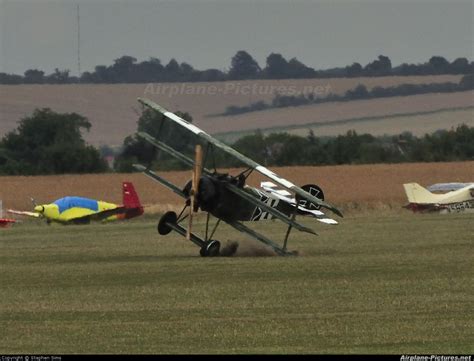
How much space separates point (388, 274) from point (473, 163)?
138ft

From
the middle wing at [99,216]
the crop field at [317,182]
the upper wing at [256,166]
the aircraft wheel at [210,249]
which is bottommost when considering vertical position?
the crop field at [317,182]

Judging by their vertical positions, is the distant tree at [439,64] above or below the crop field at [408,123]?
above

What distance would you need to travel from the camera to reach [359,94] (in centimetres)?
6794

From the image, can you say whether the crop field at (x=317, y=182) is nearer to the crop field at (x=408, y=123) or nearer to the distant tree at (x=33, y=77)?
the crop field at (x=408, y=123)

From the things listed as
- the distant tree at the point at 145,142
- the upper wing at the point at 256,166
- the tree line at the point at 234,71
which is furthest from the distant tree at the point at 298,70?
the upper wing at the point at 256,166

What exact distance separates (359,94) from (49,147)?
48.5 feet

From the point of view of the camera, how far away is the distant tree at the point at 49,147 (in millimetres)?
63531

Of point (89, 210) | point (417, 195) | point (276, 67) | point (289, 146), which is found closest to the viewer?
point (417, 195)

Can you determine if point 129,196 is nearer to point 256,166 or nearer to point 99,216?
point 99,216

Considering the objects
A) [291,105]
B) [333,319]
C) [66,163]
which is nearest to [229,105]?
[291,105]

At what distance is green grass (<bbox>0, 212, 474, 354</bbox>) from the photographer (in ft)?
45.5

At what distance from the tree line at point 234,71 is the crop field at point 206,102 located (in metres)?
0.90

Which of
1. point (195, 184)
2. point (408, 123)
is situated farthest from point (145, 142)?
point (408, 123)

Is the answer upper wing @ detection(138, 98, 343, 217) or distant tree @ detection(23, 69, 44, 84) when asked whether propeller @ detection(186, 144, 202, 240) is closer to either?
upper wing @ detection(138, 98, 343, 217)
